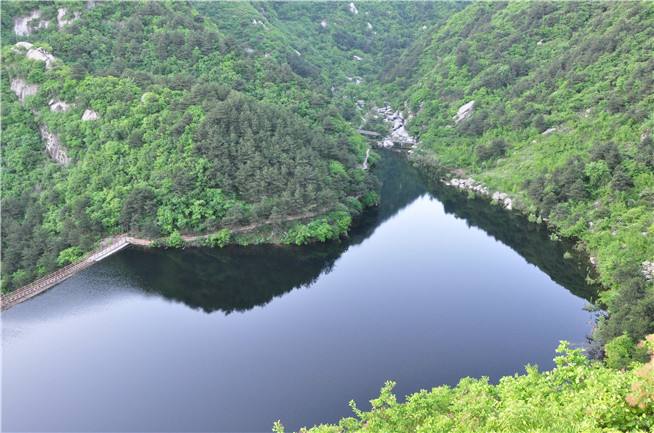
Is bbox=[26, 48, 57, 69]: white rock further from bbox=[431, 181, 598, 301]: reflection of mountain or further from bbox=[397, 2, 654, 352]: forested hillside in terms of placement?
bbox=[397, 2, 654, 352]: forested hillside

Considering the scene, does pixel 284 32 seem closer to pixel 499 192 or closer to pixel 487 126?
pixel 487 126

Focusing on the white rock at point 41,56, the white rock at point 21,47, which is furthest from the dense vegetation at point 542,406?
the white rock at point 21,47

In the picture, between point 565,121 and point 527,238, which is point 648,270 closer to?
point 527,238

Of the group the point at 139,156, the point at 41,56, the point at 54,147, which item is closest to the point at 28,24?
the point at 41,56

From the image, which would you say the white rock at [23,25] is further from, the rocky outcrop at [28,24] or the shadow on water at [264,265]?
the shadow on water at [264,265]

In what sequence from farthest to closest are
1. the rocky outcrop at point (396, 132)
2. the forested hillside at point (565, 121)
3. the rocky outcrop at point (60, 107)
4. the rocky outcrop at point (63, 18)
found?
the rocky outcrop at point (396, 132), the rocky outcrop at point (63, 18), the rocky outcrop at point (60, 107), the forested hillside at point (565, 121)
